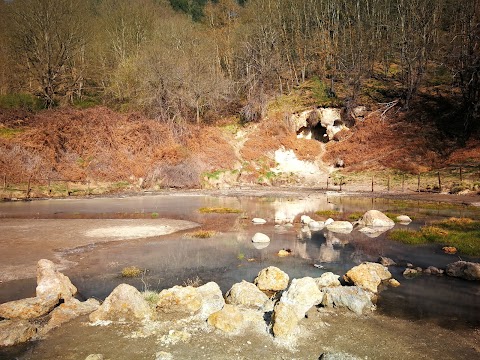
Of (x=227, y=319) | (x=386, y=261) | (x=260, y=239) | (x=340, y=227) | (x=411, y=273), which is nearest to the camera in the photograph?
(x=227, y=319)

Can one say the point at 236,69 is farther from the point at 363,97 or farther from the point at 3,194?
the point at 3,194

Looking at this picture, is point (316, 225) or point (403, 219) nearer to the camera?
point (316, 225)

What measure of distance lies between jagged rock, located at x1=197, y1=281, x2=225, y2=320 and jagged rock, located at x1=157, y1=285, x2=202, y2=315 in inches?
9.8

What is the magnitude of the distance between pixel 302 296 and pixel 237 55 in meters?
63.5

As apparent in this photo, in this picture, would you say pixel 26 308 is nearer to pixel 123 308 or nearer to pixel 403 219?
pixel 123 308

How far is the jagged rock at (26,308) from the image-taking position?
33.1ft

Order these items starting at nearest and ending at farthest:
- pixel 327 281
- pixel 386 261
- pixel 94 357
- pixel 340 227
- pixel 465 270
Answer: pixel 94 357 < pixel 327 281 < pixel 465 270 < pixel 386 261 < pixel 340 227

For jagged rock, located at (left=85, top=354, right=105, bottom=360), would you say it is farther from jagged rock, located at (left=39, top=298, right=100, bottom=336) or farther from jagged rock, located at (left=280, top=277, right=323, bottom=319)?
jagged rock, located at (left=280, top=277, right=323, bottom=319)

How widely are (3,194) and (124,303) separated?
34044mm

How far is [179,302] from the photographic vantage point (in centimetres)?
1091

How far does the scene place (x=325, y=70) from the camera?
6894 cm

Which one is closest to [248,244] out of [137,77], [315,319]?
[315,319]

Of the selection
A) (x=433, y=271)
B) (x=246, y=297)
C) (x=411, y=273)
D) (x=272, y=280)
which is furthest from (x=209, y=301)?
(x=433, y=271)

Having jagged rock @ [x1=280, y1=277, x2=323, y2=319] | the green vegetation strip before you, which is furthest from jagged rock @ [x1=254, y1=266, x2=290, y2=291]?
the green vegetation strip
